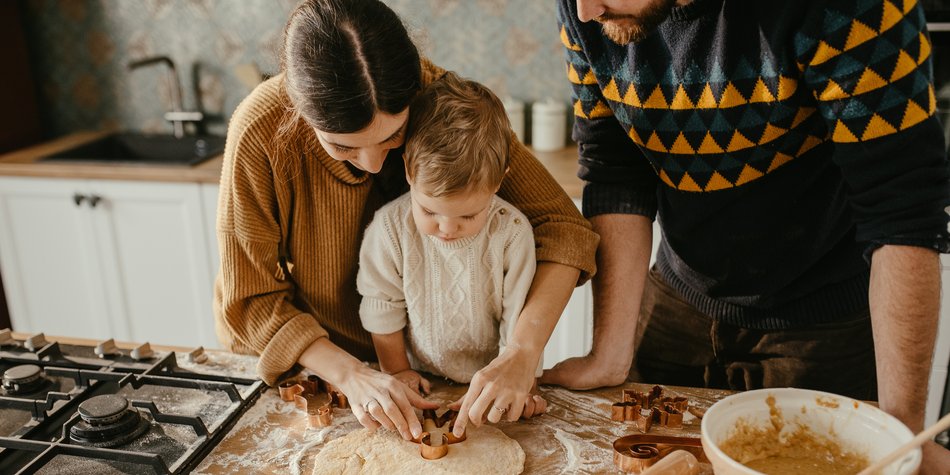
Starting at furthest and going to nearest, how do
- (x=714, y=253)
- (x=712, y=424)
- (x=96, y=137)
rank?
1. (x=96, y=137)
2. (x=714, y=253)
3. (x=712, y=424)

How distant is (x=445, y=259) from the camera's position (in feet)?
4.00

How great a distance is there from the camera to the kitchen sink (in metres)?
2.77

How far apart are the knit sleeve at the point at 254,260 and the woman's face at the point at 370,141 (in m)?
0.13

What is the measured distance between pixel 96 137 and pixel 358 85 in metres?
2.25

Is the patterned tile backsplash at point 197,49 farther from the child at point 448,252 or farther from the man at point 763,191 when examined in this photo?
the child at point 448,252

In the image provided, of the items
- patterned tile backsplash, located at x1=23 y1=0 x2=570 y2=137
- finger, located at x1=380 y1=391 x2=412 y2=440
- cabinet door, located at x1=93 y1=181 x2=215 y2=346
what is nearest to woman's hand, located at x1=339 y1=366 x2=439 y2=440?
finger, located at x1=380 y1=391 x2=412 y2=440

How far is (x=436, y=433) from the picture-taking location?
1085 mm

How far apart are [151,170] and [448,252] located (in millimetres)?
1533

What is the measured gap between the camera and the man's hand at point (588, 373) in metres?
1.20

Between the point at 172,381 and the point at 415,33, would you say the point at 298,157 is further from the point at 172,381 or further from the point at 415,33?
the point at 172,381

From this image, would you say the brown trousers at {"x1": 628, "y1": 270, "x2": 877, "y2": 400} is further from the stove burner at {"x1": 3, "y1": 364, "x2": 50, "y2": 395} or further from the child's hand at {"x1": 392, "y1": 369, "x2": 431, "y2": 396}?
the stove burner at {"x1": 3, "y1": 364, "x2": 50, "y2": 395}

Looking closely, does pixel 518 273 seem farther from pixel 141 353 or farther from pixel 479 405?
pixel 141 353

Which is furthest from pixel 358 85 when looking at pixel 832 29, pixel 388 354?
pixel 832 29

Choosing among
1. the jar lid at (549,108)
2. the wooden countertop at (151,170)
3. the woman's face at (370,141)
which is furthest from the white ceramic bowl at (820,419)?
the jar lid at (549,108)
